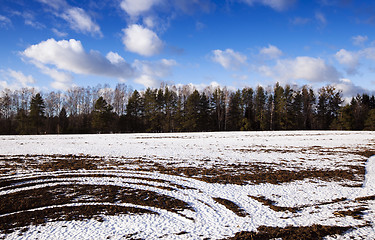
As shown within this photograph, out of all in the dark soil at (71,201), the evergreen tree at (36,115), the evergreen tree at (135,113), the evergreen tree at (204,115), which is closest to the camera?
the dark soil at (71,201)

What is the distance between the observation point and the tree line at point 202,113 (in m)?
53.2

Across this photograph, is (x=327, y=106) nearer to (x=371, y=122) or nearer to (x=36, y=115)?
(x=371, y=122)

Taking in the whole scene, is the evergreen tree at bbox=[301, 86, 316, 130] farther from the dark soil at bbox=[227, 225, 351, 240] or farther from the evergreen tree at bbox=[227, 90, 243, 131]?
the dark soil at bbox=[227, 225, 351, 240]

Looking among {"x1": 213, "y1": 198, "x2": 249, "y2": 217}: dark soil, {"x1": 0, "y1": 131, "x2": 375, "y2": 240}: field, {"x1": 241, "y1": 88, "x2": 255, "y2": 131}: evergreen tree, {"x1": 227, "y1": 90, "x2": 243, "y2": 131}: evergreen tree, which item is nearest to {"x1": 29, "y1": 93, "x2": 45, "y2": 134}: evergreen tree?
{"x1": 0, "y1": 131, "x2": 375, "y2": 240}: field

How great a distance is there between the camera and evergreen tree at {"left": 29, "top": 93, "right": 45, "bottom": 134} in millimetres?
50656

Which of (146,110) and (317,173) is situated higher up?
(146,110)

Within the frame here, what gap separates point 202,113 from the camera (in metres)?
61.1

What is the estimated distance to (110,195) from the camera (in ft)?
24.6

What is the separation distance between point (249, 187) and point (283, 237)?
3.75 meters

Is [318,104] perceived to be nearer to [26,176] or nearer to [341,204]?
[341,204]

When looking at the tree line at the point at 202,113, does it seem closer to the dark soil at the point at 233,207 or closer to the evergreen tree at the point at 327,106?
the evergreen tree at the point at 327,106

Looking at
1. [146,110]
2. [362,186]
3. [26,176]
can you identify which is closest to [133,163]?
[26,176]

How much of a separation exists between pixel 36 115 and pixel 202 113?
42191mm

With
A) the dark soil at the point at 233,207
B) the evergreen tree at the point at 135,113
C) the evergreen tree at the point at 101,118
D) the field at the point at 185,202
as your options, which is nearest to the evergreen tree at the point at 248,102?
the evergreen tree at the point at 135,113
